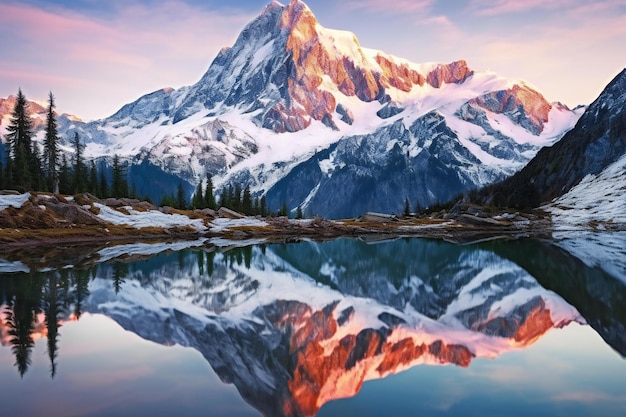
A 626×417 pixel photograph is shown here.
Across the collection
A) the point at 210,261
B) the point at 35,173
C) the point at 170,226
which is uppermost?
the point at 35,173

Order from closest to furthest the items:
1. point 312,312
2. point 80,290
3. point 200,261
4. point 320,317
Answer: point 320,317
point 312,312
point 80,290
point 200,261

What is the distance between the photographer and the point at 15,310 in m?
32.7

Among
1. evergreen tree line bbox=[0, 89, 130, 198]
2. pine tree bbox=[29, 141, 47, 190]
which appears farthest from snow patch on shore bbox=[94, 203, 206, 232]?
pine tree bbox=[29, 141, 47, 190]

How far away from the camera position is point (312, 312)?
113ft

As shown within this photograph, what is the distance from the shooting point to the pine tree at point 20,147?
113 m

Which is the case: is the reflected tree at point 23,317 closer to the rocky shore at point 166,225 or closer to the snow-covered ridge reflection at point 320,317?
the snow-covered ridge reflection at point 320,317

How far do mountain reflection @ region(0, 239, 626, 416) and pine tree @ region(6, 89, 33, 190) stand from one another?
61.8 metres

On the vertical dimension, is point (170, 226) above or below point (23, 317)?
above

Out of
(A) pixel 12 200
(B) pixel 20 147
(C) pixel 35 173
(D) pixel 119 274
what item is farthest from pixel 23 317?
(C) pixel 35 173

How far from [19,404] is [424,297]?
2981 cm

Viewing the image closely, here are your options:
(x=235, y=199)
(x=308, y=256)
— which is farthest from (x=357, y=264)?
(x=235, y=199)

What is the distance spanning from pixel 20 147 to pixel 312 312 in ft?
330

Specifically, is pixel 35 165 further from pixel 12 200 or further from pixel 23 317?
pixel 23 317

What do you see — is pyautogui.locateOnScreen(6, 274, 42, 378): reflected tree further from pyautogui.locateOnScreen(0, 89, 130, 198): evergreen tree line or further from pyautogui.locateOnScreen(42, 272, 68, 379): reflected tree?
pyautogui.locateOnScreen(0, 89, 130, 198): evergreen tree line
